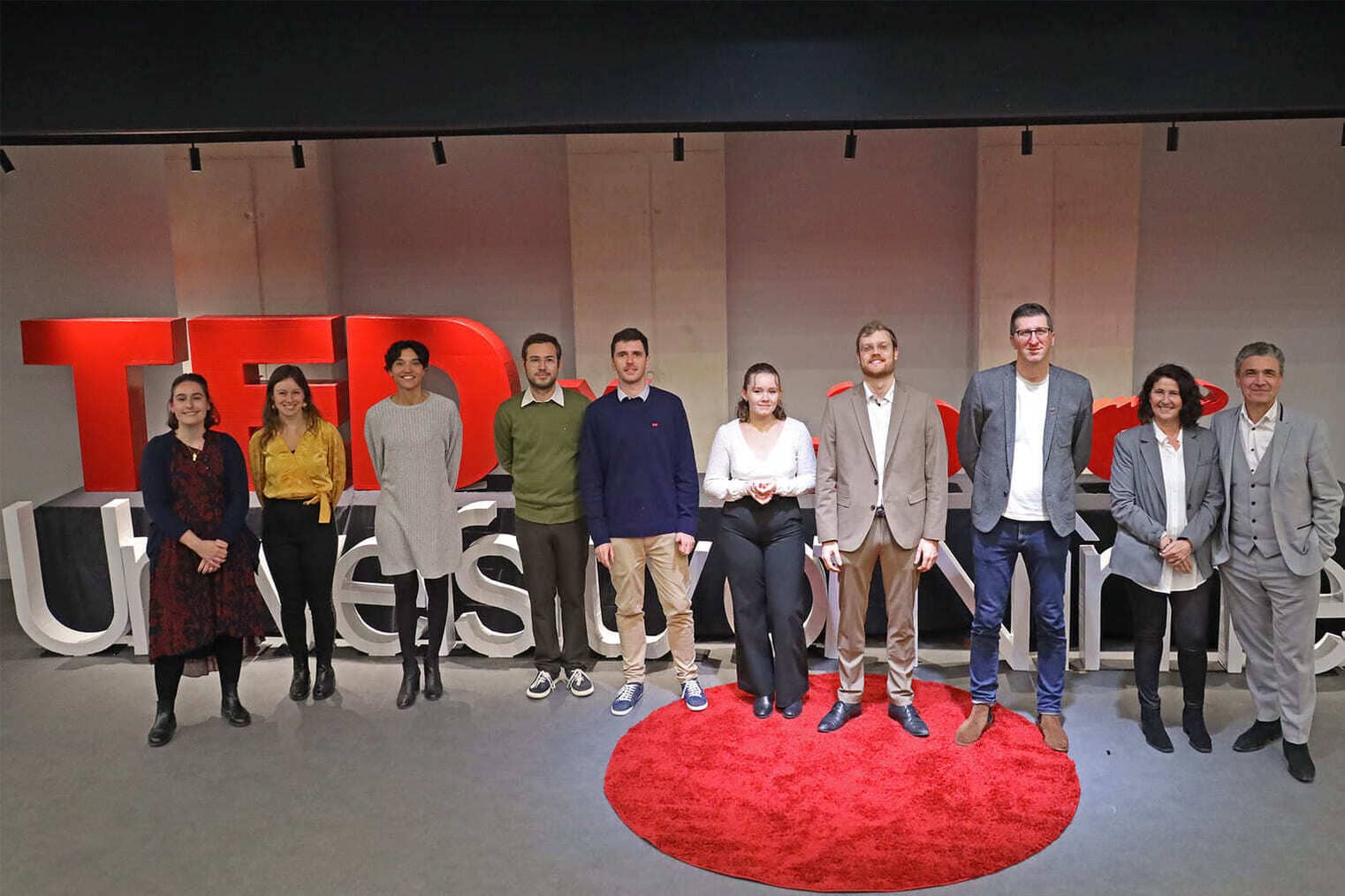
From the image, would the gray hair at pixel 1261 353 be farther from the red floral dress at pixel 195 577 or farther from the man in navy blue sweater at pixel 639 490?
the red floral dress at pixel 195 577

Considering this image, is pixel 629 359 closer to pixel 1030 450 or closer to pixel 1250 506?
pixel 1030 450

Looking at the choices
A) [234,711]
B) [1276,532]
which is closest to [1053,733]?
[1276,532]

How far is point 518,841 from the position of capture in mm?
4230

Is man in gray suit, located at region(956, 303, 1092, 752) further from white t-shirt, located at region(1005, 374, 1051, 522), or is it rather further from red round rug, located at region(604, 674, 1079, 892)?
red round rug, located at region(604, 674, 1079, 892)

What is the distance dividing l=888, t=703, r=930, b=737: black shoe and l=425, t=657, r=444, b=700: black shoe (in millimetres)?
2071

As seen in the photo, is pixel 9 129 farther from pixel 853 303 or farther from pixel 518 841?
pixel 853 303

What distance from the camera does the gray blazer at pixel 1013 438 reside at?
15.5 feet

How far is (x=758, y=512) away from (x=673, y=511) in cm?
39

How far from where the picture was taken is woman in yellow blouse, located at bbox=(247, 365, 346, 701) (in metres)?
5.23

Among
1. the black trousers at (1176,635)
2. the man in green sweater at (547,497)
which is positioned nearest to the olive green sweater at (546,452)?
the man in green sweater at (547,497)

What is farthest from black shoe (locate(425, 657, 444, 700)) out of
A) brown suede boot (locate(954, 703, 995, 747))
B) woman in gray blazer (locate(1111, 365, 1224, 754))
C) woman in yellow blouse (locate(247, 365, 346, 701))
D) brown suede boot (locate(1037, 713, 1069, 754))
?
woman in gray blazer (locate(1111, 365, 1224, 754))

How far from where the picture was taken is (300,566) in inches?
212

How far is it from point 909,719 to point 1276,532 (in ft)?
5.29

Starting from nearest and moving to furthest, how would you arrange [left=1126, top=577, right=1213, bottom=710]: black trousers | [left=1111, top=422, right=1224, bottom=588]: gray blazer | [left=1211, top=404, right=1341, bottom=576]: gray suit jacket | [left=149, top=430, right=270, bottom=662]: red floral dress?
1. [left=1211, top=404, right=1341, bottom=576]: gray suit jacket
2. [left=1111, top=422, right=1224, bottom=588]: gray blazer
3. [left=1126, top=577, right=1213, bottom=710]: black trousers
4. [left=149, top=430, right=270, bottom=662]: red floral dress
